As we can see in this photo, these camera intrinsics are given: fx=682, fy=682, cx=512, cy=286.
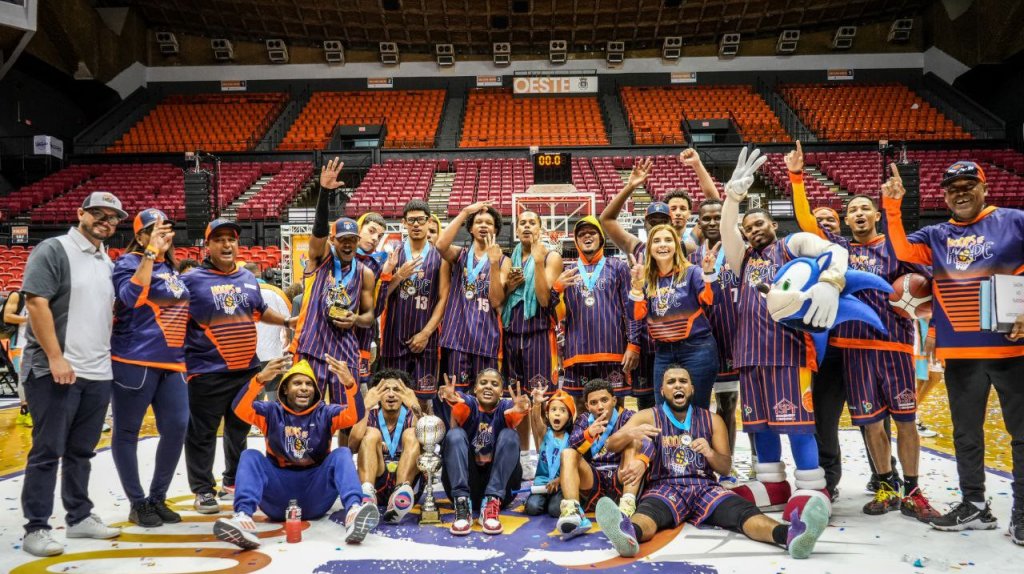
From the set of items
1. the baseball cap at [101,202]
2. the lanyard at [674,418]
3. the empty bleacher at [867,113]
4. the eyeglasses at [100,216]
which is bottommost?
the lanyard at [674,418]

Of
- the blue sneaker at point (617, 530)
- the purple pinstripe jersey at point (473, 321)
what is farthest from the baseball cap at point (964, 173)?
the purple pinstripe jersey at point (473, 321)

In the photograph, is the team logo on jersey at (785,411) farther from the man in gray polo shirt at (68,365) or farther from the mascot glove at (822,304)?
the man in gray polo shirt at (68,365)

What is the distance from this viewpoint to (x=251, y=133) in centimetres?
2280

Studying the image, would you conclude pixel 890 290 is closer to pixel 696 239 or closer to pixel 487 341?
→ pixel 696 239

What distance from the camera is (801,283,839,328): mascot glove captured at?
3709mm

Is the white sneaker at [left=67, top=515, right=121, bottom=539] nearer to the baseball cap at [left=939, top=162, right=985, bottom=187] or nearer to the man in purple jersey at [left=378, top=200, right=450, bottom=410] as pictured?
the man in purple jersey at [left=378, top=200, right=450, bottom=410]

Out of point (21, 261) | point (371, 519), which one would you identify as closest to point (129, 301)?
point (371, 519)

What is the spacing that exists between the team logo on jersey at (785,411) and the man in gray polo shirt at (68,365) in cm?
382

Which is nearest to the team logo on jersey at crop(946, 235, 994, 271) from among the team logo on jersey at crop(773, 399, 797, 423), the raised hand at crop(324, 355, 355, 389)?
the team logo on jersey at crop(773, 399, 797, 423)

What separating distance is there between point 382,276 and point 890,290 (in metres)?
3.29

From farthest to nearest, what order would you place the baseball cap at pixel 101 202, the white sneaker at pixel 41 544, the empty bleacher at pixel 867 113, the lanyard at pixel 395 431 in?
the empty bleacher at pixel 867 113
the lanyard at pixel 395 431
the baseball cap at pixel 101 202
the white sneaker at pixel 41 544

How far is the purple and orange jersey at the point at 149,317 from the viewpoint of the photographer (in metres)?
4.07

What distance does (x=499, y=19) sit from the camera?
23.5 meters

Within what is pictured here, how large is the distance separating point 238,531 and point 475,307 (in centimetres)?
217
